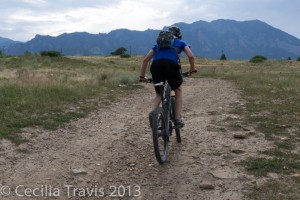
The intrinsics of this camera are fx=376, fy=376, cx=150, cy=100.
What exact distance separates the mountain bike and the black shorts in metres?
0.12

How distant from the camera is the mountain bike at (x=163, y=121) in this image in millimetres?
5836

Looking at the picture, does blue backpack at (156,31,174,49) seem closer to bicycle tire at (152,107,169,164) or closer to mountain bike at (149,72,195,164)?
mountain bike at (149,72,195,164)

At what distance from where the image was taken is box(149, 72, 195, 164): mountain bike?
5.84m

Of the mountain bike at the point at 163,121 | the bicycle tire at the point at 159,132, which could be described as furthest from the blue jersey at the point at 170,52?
the bicycle tire at the point at 159,132

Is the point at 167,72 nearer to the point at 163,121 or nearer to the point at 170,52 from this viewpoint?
the point at 170,52

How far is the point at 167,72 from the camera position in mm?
6191

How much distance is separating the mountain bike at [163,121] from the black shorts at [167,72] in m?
0.12

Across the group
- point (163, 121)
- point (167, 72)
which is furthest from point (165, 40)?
point (163, 121)

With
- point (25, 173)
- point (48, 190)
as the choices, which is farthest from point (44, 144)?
point (48, 190)

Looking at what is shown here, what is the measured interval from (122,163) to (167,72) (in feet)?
5.51

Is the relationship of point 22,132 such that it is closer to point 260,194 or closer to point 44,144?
point 44,144

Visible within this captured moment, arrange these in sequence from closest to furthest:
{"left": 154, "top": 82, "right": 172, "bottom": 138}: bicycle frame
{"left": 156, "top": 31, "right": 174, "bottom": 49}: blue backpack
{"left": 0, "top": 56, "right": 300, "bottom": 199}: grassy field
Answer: {"left": 0, "top": 56, "right": 300, "bottom": 199}: grassy field
{"left": 156, "top": 31, "right": 174, "bottom": 49}: blue backpack
{"left": 154, "top": 82, "right": 172, "bottom": 138}: bicycle frame

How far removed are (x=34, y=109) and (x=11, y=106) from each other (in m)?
0.61

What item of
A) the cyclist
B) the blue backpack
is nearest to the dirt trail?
the cyclist
